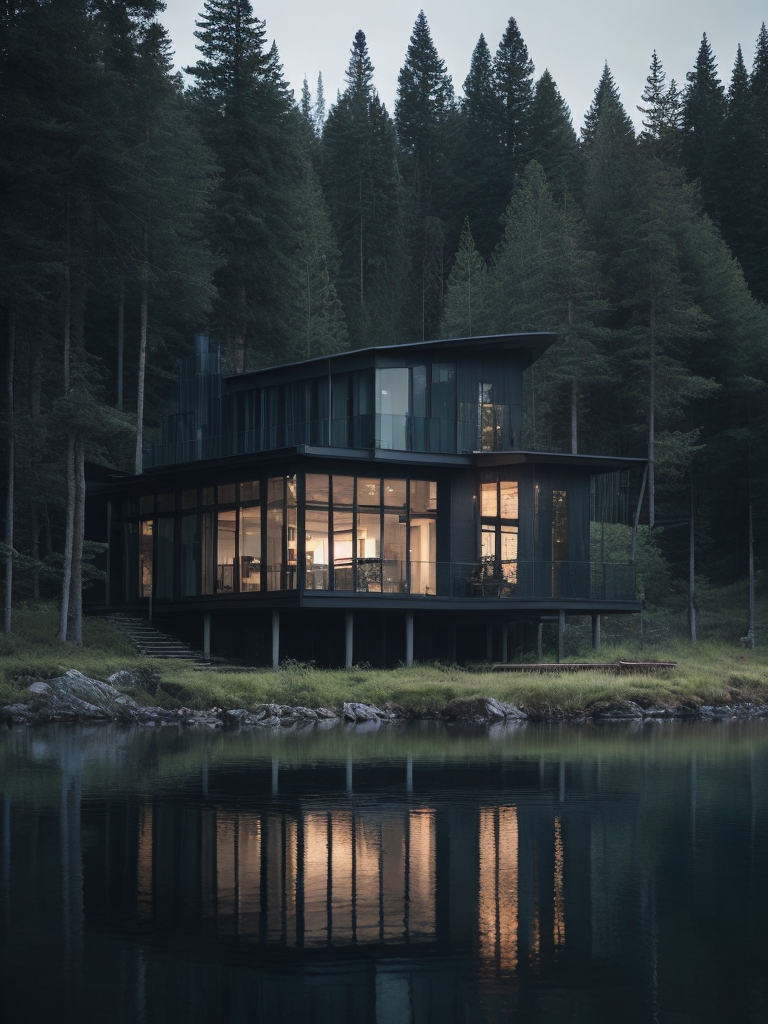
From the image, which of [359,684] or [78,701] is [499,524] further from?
[78,701]

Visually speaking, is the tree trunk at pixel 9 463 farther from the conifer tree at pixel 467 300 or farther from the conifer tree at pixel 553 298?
the conifer tree at pixel 467 300

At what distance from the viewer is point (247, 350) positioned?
53938 mm

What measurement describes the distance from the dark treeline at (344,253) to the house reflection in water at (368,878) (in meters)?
22.1

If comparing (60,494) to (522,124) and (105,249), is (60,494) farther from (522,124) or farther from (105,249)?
(522,124)

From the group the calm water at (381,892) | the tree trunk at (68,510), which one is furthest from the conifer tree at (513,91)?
the calm water at (381,892)

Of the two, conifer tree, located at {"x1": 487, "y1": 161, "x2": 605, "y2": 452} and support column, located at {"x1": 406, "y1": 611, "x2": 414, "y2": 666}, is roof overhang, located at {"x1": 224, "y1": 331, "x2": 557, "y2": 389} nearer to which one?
support column, located at {"x1": 406, "y1": 611, "x2": 414, "y2": 666}

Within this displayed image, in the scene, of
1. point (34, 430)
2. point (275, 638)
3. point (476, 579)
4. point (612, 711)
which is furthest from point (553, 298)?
point (612, 711)

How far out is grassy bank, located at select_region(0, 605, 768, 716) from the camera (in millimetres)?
27891

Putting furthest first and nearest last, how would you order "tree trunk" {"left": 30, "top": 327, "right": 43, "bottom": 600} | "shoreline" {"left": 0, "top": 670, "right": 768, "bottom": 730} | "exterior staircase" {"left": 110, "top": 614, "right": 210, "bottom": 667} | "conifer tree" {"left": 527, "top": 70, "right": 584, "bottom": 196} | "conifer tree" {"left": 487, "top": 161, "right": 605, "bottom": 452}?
"conifer tree" {"left": 527, "top": 70, "right": 584, "bottom": 196} < "conifer tree" {"left": 487, "top": 161, "right": 605, "bottom": 452} < "tree trunk" {"left": 30, "top": 327, "right": 43, "bottom": 600} < "exterior staircase" {"left": 110, "top": 614, "right": 210, "bottom": 667} < "shoreline" {"left": 0, "top": 670, "right": 768, "bottom": 730}

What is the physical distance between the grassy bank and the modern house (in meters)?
2.98

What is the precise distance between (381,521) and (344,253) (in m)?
42.5

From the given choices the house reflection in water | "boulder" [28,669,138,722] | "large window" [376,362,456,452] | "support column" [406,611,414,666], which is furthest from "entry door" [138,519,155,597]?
the house reflection in water

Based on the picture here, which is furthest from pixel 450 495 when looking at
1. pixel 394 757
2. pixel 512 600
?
pixel 394 757

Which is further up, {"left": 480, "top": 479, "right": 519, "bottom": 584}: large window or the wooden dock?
{"left": 480, "top": 479, "right": 519, "bottom": 584}: large window
